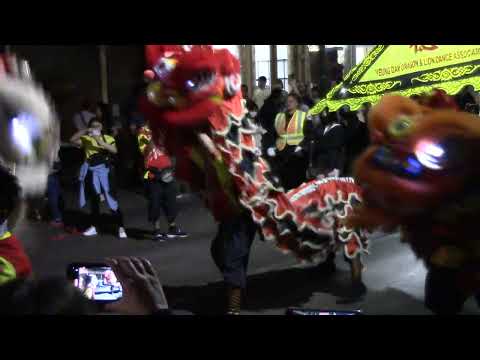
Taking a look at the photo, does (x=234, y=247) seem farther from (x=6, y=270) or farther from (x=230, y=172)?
(x=6, y=270)

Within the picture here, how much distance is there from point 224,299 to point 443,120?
1.71 metres

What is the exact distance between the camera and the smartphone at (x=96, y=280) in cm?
239

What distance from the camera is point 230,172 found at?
8.64 ft

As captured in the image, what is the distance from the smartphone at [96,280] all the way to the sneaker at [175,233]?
1626mm

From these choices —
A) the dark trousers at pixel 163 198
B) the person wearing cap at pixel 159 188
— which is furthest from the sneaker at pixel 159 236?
the dark trousers at pixel 163 198

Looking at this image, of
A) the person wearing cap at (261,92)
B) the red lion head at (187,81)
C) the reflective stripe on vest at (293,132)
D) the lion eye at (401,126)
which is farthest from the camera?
the person wearing cap at (261,92)

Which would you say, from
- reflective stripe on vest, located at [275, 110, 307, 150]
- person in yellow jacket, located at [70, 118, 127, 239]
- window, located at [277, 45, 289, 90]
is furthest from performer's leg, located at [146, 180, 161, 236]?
window, located at [277, 45, 289, 90]

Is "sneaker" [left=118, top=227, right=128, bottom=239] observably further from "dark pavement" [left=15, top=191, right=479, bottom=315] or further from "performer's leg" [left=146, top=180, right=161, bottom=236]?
"performer's leg" [left=146, top=180, right=161, bottom=236]

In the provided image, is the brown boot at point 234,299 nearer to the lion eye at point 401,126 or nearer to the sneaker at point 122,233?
the lion eye at point 401,126

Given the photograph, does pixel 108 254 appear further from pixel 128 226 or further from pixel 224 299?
pixel 224 299

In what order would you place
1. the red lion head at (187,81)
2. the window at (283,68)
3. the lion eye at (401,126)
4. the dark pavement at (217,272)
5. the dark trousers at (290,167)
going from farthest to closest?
the window at (283,68) → the dark trousers at (290,167) → the dark pavement at (217,272) → the red lion head at (187,81) → the lion eye at (401,126)

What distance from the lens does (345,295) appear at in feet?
10.8

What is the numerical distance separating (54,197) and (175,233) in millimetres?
1038
